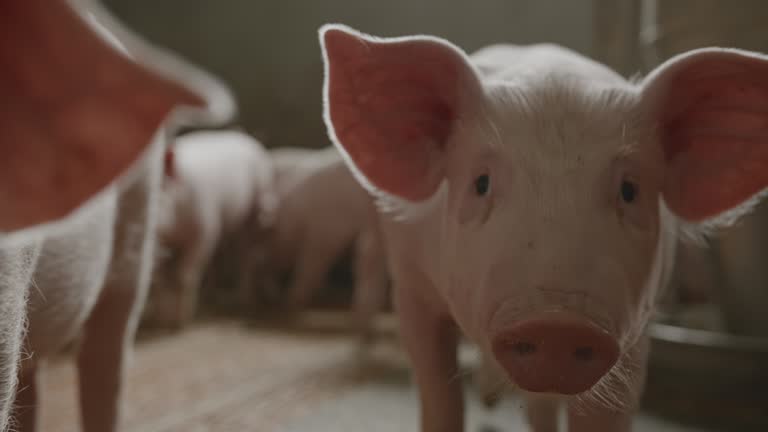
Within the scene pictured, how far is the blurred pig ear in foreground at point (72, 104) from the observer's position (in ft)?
1.22

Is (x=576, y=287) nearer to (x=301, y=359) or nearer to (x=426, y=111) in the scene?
(x=426, y=111)

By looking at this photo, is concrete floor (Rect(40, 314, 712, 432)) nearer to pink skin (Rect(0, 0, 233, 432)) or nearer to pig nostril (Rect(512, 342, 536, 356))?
pig nostril (Rect(512, 342, 536, 356))

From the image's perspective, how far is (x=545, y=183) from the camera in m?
0.94

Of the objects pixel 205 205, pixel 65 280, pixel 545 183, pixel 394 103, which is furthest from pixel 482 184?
pixel 205 205

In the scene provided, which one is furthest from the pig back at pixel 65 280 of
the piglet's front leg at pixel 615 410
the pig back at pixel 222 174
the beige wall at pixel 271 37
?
the pig back at pixel 222 174

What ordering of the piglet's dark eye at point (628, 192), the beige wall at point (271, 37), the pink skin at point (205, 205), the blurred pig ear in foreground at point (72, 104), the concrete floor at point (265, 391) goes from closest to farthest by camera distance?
the blurred pig ear in foreground at point (72, 104) < the piglet's dark eye at point (628, 192) < the concrete floor at point (265, 391) < the beige wall at point (271, 37) < the pink skin at point (205, 205)

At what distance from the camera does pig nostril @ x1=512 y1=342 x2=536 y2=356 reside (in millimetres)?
808

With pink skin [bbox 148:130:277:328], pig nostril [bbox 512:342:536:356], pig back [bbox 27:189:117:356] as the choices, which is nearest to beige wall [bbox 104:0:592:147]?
pink skin [bbox 148:130:277:328]

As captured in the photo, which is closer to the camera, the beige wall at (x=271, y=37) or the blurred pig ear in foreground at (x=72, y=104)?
the blurred pig ear in foreground at (x=72, y=104)

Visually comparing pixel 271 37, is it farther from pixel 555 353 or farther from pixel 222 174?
pixel 555 353

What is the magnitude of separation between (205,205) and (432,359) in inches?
102

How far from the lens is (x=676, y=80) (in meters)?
1.06

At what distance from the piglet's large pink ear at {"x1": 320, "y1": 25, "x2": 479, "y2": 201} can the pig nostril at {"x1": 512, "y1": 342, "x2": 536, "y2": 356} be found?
0.42 m

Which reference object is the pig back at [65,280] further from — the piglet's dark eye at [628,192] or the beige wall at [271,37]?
the beige wall at [271,37]
